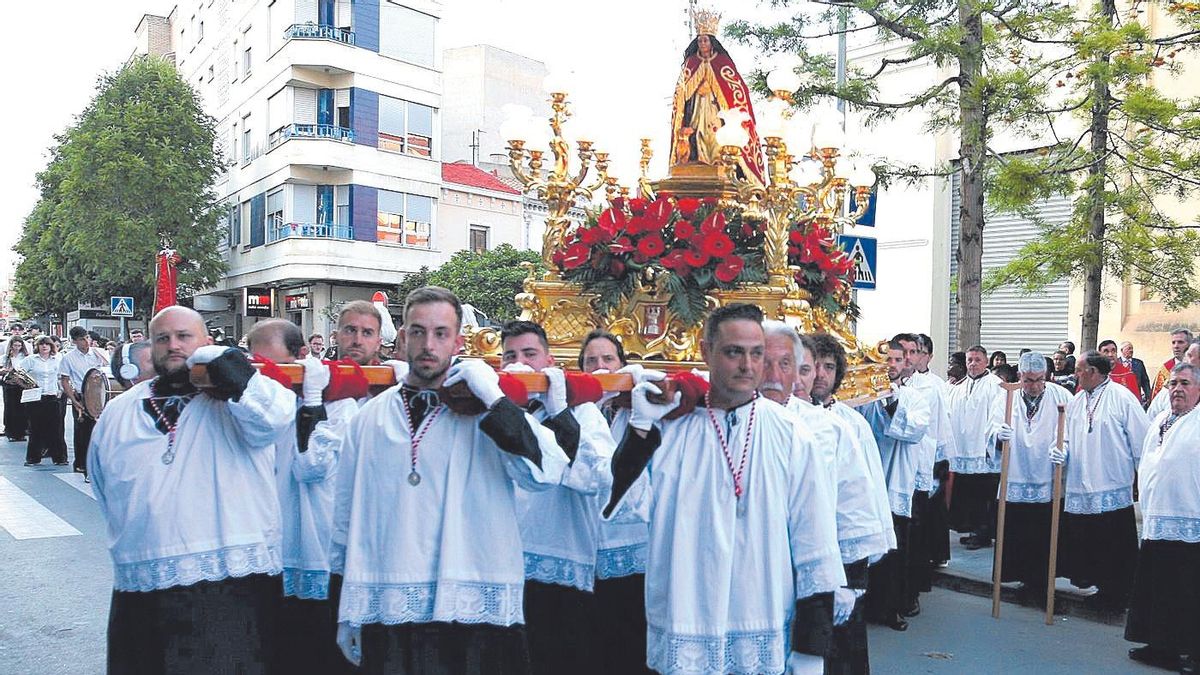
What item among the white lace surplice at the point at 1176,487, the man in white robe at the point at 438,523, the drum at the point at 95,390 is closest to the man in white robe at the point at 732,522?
the man in white robe at the point at 438,523

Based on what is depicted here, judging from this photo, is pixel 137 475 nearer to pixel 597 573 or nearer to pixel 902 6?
pixel 597 573

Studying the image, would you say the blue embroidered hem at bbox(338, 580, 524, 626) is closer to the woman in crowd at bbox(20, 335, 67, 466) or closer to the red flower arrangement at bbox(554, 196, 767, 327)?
the red flower arrangement at bbox(554, 196, 767, 327)

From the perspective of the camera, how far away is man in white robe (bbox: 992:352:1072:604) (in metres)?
8.26

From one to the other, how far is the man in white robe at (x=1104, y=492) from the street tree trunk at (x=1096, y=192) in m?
2.79

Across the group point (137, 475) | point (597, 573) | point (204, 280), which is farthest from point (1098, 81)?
point (204, 280)

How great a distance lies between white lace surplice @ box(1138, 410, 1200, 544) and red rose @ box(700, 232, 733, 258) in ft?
8.77

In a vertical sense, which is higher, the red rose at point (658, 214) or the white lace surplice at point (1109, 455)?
the red rose at point (658, 214)

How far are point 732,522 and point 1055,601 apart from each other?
5.35m

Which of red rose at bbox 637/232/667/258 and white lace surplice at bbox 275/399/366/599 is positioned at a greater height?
red rose at bbox 637/232/667/258

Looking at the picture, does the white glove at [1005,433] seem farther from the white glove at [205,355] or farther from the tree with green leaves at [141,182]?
the tree with green leaves at [141,182]

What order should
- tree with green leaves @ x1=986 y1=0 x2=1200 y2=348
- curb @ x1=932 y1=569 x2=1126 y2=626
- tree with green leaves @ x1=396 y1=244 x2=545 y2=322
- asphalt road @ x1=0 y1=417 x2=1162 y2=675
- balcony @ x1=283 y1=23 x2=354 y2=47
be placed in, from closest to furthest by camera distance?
asphalt road @ x1=0 y1=417 x2=1162 y2=675
curb @ x1=932 y1=569 x2=1126 y2=626
tree with green leaves @ x1=986 y1=0 x2=1200 y2=348
tree with green leaves @ x1=396 y1=244 x2=545 y2=322
balcony @ x1=283 y1=23 x2=354 y2=47

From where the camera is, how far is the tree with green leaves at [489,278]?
2811cm

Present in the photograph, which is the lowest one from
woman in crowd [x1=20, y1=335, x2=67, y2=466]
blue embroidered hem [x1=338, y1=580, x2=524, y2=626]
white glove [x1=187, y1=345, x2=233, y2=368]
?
woman in crowd [x1=20, y1=335, x2=67, y2=466]

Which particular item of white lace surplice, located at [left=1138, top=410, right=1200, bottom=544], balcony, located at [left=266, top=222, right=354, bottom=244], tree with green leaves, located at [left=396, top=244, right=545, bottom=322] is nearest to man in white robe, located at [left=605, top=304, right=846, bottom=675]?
white lace surplice, located at [left=1138, top=410, right=1200, bottom=544]
